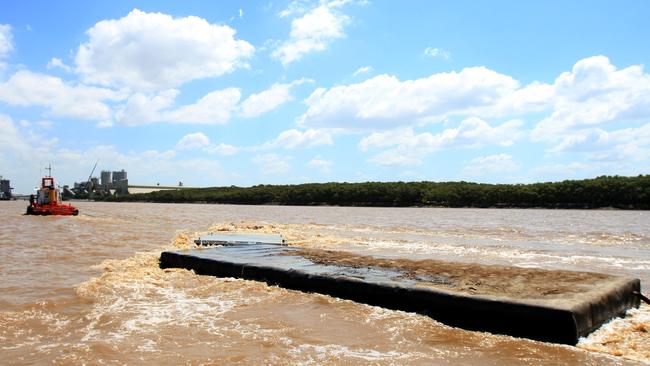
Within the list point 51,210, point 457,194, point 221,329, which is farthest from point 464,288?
point 457,194

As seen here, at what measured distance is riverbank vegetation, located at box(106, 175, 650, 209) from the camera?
63.8m

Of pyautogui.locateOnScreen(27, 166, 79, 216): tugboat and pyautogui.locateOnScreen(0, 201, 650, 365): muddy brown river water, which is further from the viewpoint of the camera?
pyautogui.locateOnScreen(27, 166, 79, 216): tugboat

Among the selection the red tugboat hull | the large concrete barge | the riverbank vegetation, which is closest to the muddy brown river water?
the large concrete barge

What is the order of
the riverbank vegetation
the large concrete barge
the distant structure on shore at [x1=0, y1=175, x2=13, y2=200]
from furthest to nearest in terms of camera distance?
the distant structure on shore at [x1=0, y1=175, x2=13, y2=200], the riverbank vegetation, the large concrete barge

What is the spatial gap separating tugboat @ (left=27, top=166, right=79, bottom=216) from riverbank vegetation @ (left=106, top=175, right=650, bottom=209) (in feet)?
184

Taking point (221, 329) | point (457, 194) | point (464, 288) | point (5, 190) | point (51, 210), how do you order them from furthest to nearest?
point (5, 190) < point (457, 194) < point (51, 210) < point (464, 288) < point (221, 329)

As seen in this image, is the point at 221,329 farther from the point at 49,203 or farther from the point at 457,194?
the point at 457,194

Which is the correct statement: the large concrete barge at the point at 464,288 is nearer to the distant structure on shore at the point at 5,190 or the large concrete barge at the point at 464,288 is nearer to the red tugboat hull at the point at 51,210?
the red tugboat hull at the point at 51,210

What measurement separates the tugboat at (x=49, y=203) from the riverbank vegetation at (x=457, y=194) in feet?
184

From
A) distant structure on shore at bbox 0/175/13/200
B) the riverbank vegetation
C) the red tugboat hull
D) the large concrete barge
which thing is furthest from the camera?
distant structure on shore at bbox 0/175/13/200

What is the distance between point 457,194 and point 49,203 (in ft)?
190

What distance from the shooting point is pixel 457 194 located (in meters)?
81.1

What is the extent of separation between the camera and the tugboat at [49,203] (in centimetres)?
4253

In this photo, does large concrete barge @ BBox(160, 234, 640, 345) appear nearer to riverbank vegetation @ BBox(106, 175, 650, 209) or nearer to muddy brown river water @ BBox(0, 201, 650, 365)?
muddy brown river water @ BBox(0, 201, 650, 365)
